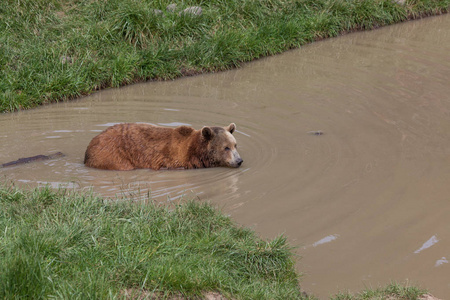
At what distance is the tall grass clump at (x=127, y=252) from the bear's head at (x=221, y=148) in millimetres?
1889

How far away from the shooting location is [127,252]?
484 cm

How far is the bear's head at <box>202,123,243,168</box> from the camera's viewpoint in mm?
8289

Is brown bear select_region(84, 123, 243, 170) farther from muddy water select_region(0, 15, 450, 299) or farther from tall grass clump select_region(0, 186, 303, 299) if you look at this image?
tall grass clump select_region(0, 186, 303, 299)

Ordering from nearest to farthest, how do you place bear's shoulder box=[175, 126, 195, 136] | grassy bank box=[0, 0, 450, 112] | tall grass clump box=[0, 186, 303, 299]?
1. tall grass clump box=[0, 186, 303, 299]
2. bear's shoulder box=[175, 126, 195, 136]
3. grassy bank box=[0, 0, 450, 112]

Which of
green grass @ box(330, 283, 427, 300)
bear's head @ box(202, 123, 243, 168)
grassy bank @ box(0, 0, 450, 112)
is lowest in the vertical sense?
green grass @ box(330, 283, 427, 300)

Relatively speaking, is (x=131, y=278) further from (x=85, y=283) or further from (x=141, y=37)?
(x=141, y=37)

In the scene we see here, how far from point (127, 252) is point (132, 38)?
339 inches

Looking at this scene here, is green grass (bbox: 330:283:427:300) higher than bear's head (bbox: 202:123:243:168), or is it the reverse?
bear's head (bbox: 202:123:243:168)

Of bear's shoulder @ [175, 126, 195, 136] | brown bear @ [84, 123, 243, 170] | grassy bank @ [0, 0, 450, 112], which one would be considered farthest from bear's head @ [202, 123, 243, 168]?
grassy bank @ [0, 0, 450, 112]

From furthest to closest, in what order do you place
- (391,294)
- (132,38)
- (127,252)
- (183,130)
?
1. (132,38)
2. (183,130)
3. (391,294)
4. (127,252)

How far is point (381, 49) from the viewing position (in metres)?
14.1

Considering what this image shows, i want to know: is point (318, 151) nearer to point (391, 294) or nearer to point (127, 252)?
point (391, 294)

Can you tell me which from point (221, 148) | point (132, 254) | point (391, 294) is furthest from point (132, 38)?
point (391, 294)

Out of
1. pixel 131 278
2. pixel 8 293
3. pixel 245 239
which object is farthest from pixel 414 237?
pixel 8 293
